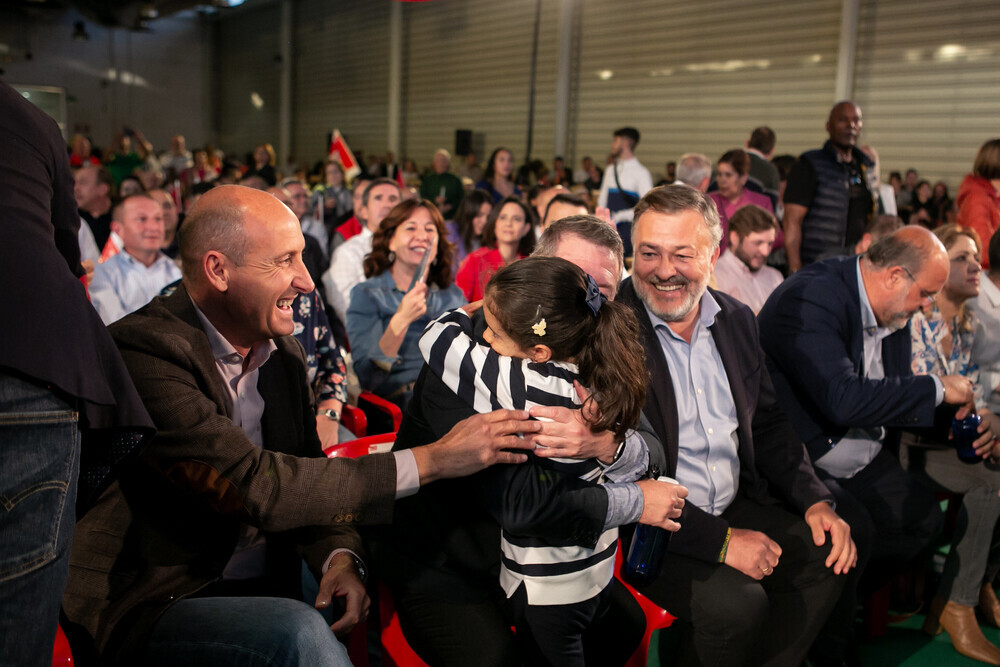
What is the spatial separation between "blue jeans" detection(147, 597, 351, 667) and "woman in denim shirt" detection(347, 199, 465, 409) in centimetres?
160

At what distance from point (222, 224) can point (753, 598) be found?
5.07ft

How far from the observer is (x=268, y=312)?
165cm

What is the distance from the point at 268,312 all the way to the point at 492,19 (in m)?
15.1

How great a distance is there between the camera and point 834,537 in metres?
2.18

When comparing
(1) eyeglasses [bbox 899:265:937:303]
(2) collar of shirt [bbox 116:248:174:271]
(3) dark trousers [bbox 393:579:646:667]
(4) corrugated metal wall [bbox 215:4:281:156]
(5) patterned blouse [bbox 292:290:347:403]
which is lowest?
(3) dark trousers [bbox 393:579:646:667]

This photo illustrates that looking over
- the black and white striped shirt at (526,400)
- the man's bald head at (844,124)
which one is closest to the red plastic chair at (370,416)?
the black and white striped shirt at (526,400)

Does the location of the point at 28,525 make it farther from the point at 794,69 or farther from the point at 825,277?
the point at 794,69

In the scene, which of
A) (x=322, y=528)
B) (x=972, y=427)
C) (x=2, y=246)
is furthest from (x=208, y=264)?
(x=972, y=427)

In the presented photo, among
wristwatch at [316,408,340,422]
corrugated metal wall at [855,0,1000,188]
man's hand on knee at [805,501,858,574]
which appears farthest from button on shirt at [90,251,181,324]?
corrugated metal wall at [855,0,1000,188]

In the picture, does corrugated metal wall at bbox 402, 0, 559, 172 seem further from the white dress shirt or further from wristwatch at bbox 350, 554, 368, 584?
wristwatch at bbox 350, 554, 368, 584

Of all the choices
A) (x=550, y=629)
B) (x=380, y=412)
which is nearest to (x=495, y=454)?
(x=550, y=629)

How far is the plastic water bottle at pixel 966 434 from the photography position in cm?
263

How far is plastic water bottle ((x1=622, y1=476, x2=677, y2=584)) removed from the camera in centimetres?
183

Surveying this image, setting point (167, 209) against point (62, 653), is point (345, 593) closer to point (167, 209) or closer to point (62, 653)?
point (62, 653)
